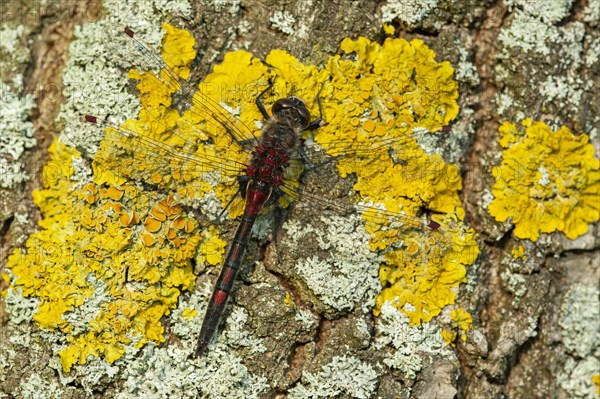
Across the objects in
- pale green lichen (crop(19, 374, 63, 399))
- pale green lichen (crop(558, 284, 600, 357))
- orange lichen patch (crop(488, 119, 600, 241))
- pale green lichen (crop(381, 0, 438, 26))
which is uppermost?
pale green lichen (crop(381, 0, 438, 26))

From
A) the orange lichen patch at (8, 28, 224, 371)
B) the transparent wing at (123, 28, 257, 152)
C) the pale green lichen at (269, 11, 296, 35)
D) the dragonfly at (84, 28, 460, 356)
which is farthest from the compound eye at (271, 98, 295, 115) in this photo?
the orange lichen patch at (8, 28, 224, 371)

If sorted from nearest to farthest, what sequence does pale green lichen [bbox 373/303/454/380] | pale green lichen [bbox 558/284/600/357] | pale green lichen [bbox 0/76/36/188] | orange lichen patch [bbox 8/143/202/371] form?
orange lichen patch [bbox 8/143/202/371] < pale green lichen [bbox 373/303/454/380] < pale green lichen [bbox 0/76/36/188] < pale green lichen [bbox 558/284/600/357]

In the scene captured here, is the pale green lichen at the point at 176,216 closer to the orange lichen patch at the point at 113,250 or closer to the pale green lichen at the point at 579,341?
the orange lichen patch at the point at 113,250

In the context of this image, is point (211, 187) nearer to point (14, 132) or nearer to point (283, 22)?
point (283, 22)

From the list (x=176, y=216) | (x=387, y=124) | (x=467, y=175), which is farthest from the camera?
(x=467, y=175)

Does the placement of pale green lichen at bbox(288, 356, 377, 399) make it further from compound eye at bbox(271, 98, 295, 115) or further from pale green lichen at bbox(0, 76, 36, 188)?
pale green lichen at bbox(0, 76, 36, 188)

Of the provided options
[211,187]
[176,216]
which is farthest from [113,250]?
[211,187]

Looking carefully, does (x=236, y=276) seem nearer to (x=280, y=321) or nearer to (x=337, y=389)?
(x=280, y=321)

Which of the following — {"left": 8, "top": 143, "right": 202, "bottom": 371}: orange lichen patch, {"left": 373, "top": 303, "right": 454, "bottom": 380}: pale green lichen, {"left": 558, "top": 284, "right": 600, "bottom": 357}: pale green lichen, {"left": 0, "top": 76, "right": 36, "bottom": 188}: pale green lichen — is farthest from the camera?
{"left": 558, "top": 284, "right": 600, "bottom": 357}: pale green lichen
